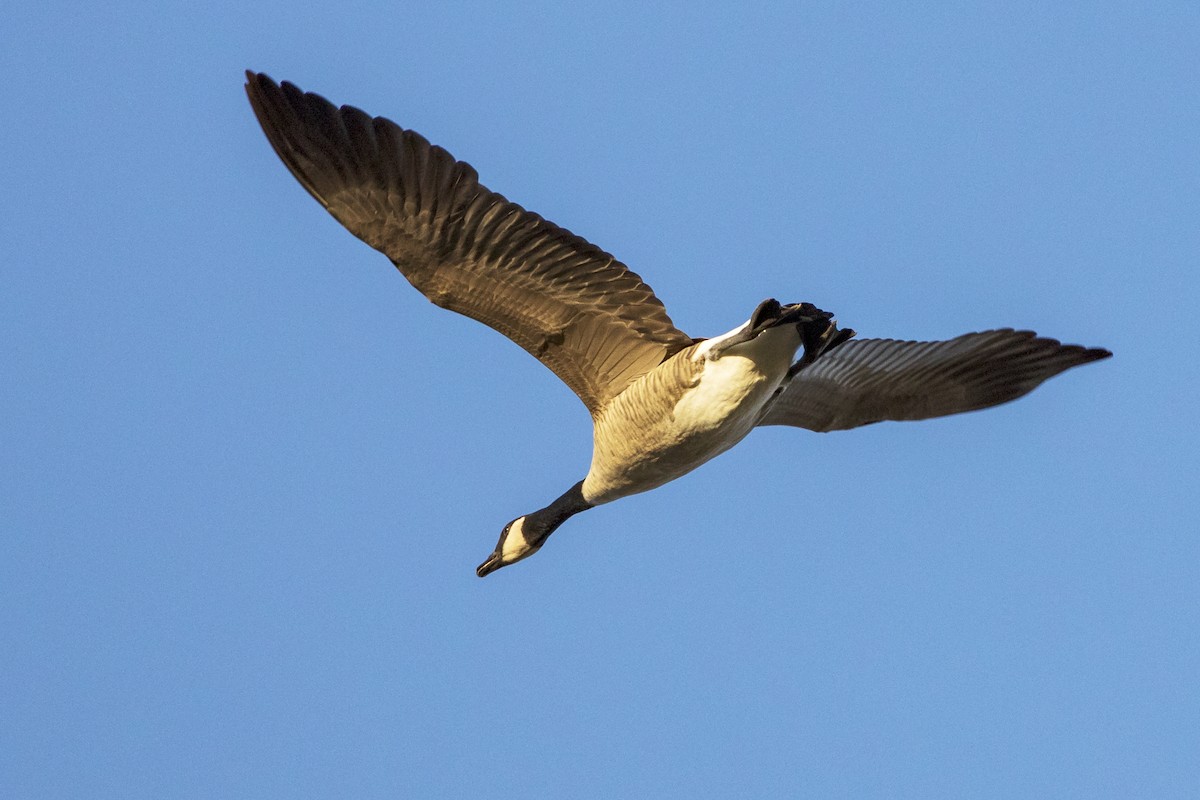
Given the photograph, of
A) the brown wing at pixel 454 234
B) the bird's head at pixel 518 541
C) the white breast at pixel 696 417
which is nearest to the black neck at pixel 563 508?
the bird's head at pixel 518 541

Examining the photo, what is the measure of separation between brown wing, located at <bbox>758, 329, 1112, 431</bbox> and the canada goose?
0.39ft

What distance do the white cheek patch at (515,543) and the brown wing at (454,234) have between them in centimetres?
199

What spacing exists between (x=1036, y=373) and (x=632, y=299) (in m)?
3.45

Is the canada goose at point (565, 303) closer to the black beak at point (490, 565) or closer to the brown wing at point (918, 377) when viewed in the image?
the brown wing at point (918, 377)

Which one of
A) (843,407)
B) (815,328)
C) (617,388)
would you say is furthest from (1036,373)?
(617,388)

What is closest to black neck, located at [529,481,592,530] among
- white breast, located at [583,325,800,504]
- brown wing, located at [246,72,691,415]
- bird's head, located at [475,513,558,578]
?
bird's head, located at [475,513,558,578]

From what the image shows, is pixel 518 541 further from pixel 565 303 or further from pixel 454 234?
pixel 454 234

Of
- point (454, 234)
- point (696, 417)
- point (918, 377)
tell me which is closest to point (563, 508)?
point (696, 417)

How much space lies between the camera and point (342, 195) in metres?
11.6

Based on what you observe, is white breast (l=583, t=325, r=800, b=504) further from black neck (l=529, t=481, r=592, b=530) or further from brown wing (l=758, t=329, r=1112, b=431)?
brown wing (l=758, t=329, r=1112, b=431)

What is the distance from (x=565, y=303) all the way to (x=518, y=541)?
239 centimetres

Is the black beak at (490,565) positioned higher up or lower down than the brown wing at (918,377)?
lower down

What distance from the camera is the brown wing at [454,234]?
454 inches

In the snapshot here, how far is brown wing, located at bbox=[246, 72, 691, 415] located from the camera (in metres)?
11.5
